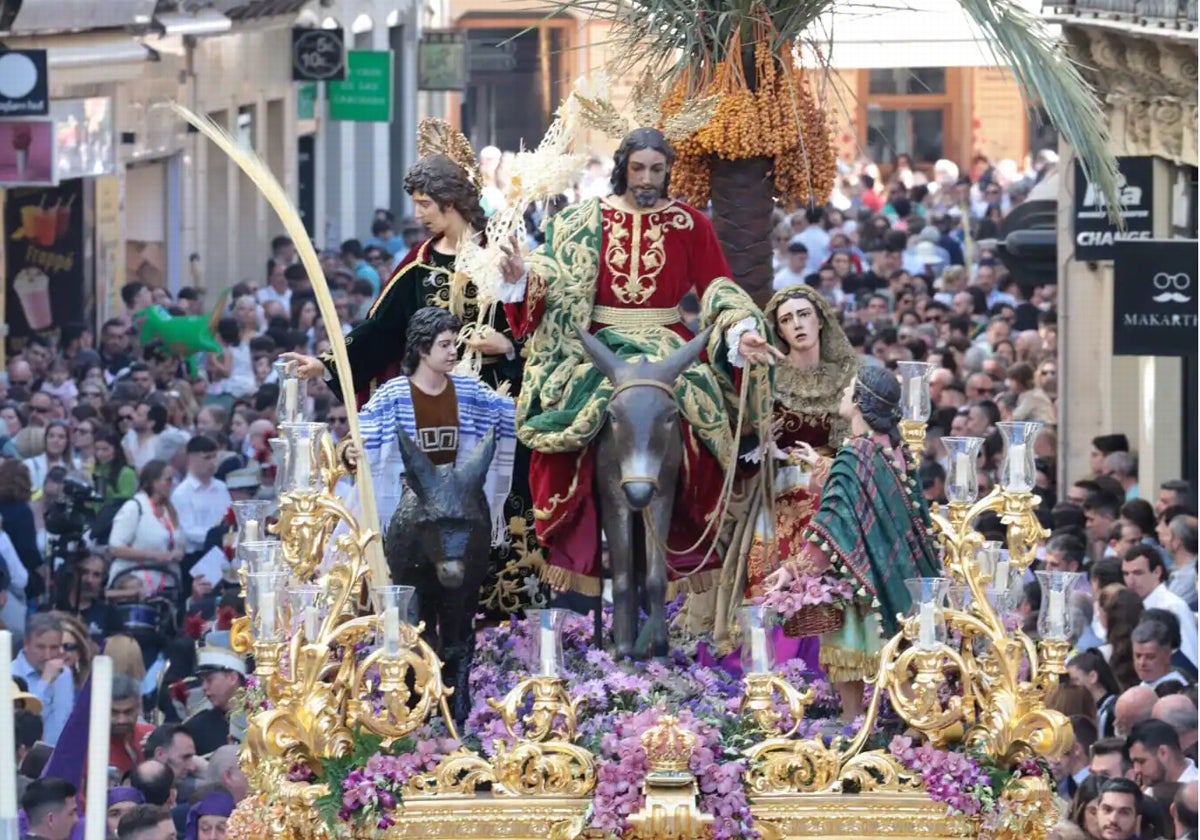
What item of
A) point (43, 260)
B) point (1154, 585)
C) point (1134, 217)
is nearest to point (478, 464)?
point (1154, 585)

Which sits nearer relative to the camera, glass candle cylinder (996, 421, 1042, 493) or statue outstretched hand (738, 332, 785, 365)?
glass candle cylinder (996, 421, 1042, 493)

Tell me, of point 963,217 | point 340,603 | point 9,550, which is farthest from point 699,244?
point 963,217

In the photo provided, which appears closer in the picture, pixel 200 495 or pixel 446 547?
pixel 446 547

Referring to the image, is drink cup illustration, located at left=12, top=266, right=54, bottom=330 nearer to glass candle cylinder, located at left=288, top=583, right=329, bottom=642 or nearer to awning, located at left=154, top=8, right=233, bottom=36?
awning, located at left=154, top=8, right=233, bottom=36

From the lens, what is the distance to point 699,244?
11023 millimetres

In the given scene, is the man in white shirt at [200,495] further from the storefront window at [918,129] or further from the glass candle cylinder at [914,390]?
the storefront window at [918,129]

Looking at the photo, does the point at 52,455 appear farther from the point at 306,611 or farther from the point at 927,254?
the point at 927,254

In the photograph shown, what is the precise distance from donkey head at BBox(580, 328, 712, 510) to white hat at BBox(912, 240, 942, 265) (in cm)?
2174

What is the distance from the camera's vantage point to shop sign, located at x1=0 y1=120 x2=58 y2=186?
24297 mm

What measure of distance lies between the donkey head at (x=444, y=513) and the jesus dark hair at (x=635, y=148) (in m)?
1.27

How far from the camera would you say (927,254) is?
3225 centimetres

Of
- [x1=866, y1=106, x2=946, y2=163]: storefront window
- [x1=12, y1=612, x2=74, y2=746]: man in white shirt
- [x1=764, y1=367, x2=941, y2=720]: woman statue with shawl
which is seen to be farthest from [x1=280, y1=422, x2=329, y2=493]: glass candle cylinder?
[x1=866, y1=106, x2=946, y2=163]: storefront window

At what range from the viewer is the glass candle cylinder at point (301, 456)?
1007cm

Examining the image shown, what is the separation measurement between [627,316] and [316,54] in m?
28.4
